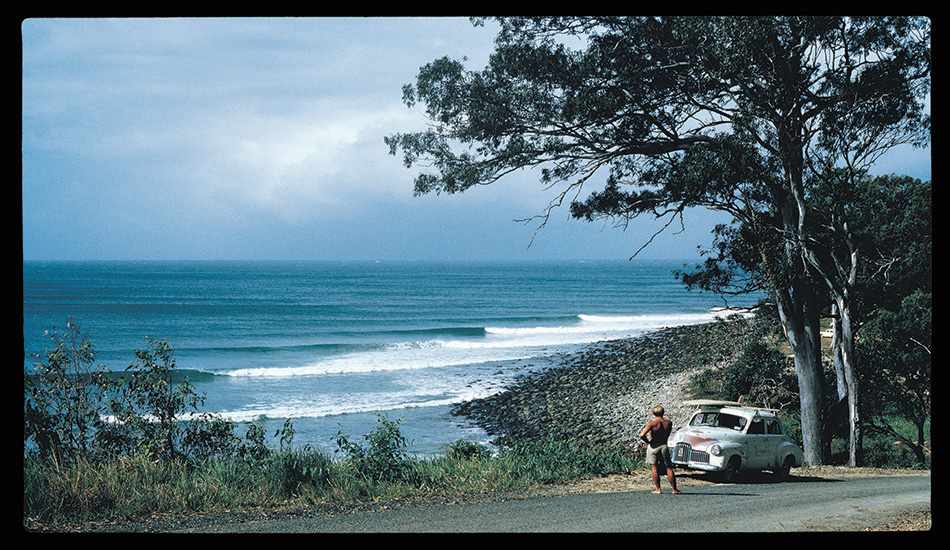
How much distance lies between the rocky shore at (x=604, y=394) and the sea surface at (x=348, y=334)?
4.18ft

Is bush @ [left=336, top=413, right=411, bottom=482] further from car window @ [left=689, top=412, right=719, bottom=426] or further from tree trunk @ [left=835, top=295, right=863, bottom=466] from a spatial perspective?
tree trunk @ [left=835, top=295, right=863, bottom=466]

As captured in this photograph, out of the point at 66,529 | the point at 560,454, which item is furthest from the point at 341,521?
the point at 560,454

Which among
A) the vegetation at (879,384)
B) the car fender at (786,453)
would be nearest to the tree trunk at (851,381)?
the vegetation at (879,384)

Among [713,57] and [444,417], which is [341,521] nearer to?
[713,57]

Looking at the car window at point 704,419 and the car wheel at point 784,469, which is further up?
the car window at point 704,419

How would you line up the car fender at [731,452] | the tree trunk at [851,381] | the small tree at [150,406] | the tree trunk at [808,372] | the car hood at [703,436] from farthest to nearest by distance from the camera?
the tree trunk at [808,372] → the tree trunk at [851,381] → the car hood at [703,436] → the car fender at [731,452] → the small tree at [150,406]

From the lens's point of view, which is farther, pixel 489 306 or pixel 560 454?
pixel 489 306

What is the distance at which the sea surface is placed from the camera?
23.8 meters

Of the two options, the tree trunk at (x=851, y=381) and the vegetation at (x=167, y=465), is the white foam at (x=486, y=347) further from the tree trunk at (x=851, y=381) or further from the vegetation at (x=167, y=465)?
the tree trunk at (x=851, y=381)

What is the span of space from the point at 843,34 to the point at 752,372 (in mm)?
10427

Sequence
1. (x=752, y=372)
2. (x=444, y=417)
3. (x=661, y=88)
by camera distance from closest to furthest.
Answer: (x=661, y=88)
(x=752, y=372)
(x=444, y=417)

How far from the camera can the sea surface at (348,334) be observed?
23750 millimetres
